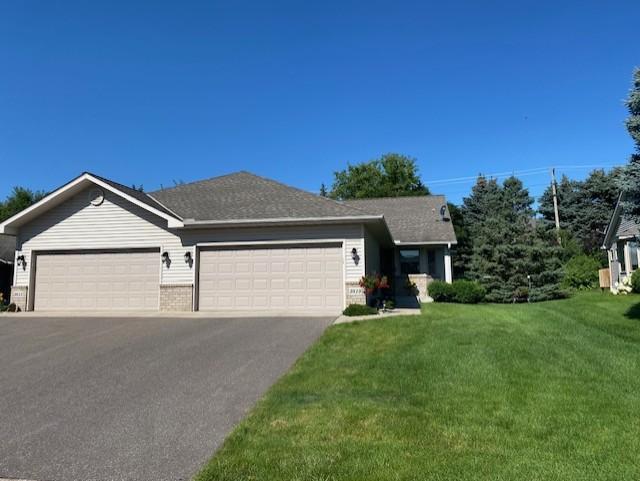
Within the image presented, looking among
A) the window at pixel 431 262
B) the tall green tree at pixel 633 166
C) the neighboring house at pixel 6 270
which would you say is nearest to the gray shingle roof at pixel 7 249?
the neighboring house at pixel 6 270

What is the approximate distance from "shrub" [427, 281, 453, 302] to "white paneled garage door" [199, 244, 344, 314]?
20.3 ft

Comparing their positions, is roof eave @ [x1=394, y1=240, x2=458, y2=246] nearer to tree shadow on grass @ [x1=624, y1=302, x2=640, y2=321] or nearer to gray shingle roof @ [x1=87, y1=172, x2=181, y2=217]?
tree shadow on grass @ [x1=624, y1=302, x2=640, y2=321]

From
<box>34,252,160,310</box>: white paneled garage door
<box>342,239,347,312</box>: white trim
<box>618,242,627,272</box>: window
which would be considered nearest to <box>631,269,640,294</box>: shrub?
<box>618,242,627,272</box>: window

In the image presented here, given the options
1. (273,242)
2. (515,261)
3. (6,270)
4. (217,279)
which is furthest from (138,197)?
(515,261)

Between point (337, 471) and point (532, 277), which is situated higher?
point (532, 277)

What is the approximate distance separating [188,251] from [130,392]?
9.09 metres

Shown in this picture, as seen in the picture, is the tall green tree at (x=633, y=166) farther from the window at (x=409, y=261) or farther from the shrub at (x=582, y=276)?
the shrub at (x=582, y=276)

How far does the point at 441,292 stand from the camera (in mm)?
18750

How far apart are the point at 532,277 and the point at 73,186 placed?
17871mm

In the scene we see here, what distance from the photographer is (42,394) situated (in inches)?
242

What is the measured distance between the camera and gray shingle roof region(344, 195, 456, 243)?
70.9 feet

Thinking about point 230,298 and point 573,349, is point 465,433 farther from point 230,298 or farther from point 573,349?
point 230,298

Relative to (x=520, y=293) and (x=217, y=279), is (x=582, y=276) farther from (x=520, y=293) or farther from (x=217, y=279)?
(x=217, y=279)

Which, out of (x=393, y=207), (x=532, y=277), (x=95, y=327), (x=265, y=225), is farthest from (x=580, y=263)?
(x=95, y=327)
